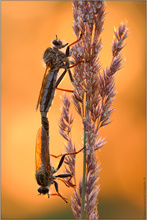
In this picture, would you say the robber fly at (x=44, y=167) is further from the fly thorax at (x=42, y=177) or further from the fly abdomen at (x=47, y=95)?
the fly abdomen at (x=47, y=95)

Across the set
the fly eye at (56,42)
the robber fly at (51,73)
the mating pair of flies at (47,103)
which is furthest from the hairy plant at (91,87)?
the fly eye at (56,42)

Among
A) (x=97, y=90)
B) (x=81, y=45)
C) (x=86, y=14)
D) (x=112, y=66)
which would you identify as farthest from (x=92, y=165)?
(x=86, y=14)

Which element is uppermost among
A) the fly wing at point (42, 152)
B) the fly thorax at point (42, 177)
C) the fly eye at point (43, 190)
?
the fly wing at point (42, 152)

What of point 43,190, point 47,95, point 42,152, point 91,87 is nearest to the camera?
point 91,87

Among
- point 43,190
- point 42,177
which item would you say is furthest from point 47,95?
point 43,190

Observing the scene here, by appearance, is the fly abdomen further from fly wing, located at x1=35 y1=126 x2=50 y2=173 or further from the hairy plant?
the hairy plant

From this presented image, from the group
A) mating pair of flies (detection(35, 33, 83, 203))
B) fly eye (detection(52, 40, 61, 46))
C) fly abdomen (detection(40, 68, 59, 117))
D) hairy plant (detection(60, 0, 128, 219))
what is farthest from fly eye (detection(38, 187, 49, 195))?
fly eye (detection(52, 40, 61, 46))

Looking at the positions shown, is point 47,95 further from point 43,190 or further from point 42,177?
point 43,190
